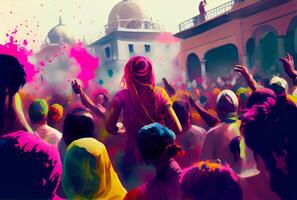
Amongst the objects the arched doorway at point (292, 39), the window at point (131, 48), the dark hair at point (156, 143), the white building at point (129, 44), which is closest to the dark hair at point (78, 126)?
the dark hair at point (156, 143)

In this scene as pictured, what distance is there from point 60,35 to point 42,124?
0.98 metres

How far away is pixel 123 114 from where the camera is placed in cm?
383

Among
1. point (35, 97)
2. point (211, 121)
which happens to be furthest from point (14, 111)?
point (211, 121)

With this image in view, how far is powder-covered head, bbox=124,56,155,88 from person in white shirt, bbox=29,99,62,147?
75 centimetres

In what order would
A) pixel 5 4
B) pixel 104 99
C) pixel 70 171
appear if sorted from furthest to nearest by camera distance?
pixel 5 4, pixel 104 99, pixel 70 171

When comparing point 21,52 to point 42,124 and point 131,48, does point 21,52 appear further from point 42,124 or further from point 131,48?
point 131,48

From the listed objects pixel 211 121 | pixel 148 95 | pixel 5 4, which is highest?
pixel 5 4

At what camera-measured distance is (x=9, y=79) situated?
11.9ft

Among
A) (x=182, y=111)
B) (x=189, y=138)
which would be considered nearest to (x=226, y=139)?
(x=189, y=138)

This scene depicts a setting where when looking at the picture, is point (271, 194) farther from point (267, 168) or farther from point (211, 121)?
point (211, 121)

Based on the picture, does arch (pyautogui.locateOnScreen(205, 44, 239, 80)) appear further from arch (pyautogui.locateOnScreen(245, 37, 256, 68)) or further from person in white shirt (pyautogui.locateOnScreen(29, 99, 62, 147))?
person in white shirt (pyautogui.locateOnScreen(29, 99, 62, 147))

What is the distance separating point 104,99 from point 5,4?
142 cm

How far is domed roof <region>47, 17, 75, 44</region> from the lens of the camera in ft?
14.2

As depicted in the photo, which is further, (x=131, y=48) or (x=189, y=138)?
(x=131, y=48)
